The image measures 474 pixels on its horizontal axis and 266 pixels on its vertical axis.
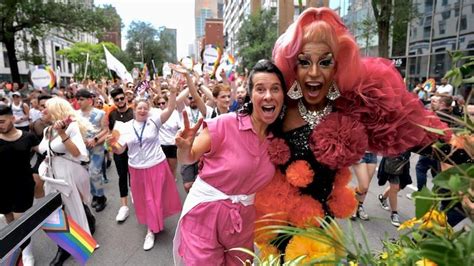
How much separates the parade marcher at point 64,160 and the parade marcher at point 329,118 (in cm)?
250

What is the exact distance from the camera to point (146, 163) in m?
4.15

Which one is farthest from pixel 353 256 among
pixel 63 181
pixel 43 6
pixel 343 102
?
pixel 43 6

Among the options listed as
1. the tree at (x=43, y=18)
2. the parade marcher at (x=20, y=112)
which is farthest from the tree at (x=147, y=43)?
the parade marcher at (x=20, y=112)

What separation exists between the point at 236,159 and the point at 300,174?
0.37m

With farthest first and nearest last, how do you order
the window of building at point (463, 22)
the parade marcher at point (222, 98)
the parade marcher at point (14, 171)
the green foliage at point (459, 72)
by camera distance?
1. the window of building at point (463, 22)
2. the parade marcher at point (222, 98)
3. the parade marcher at point (14, 171)
4. the green foliage at point (459, 72)

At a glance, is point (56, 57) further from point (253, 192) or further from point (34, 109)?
point (253, 192)

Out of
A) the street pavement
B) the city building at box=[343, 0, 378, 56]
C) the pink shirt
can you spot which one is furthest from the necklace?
the city building at box=[343, 0, 378, 56]

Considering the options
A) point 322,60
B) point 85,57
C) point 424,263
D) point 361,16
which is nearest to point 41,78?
point 322,60

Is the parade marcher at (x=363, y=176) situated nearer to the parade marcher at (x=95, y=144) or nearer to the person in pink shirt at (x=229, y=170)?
the person in pink shirt at (x=229, y=170)

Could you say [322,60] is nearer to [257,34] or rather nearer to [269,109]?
[269,109]

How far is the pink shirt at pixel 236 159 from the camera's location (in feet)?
6.45

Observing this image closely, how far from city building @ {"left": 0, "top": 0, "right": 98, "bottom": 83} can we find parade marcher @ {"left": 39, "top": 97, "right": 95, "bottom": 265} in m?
19.9

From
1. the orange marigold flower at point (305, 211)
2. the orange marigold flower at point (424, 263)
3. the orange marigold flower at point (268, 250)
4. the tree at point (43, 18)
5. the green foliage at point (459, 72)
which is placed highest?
the tree at point (43, 18)

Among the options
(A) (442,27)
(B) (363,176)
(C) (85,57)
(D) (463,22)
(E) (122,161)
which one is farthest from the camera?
(C) (85,57)
